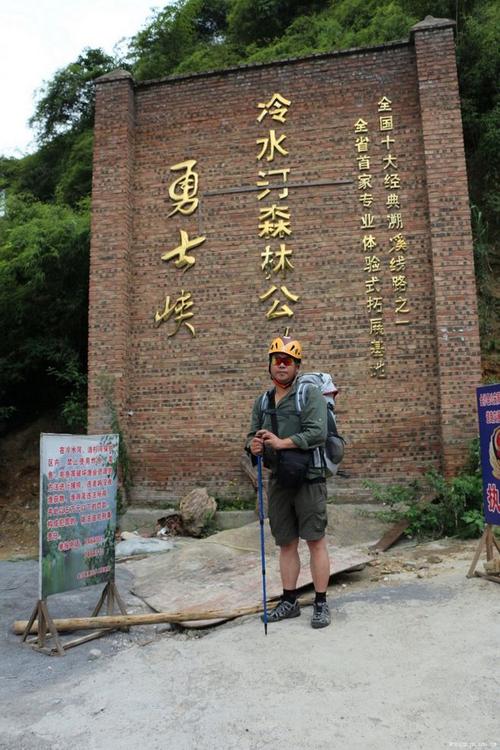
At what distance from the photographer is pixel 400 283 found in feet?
26.4

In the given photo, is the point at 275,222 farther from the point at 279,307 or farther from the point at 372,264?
the point at 372,264

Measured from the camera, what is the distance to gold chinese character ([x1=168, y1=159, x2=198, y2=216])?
876 centimetres

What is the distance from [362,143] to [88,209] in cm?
639

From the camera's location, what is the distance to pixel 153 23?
53.9ft

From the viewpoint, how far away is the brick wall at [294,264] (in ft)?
25.6

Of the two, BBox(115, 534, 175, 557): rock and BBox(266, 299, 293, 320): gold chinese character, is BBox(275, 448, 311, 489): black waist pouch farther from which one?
BBox(266, 299, 293, 320): gold chinese character

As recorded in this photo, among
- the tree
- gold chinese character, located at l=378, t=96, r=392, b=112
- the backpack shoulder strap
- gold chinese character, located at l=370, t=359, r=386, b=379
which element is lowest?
the backpack shoulder strap

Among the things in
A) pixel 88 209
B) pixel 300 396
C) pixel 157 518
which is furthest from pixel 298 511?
pixel 88 209

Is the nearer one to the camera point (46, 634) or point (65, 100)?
point (46, 634)

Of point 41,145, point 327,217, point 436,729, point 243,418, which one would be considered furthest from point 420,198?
point 41,145

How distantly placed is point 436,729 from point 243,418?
19.6 feet

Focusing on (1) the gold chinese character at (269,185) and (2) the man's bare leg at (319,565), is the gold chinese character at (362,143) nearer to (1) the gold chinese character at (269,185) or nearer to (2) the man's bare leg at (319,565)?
(1) the gold chinese character at (269,185)

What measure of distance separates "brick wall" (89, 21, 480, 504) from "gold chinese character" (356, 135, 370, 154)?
88 millimetres

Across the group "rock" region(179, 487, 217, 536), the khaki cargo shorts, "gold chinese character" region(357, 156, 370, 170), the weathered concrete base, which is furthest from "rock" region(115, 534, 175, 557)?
"gold chinese character" region(357, 156, 370, 170)
